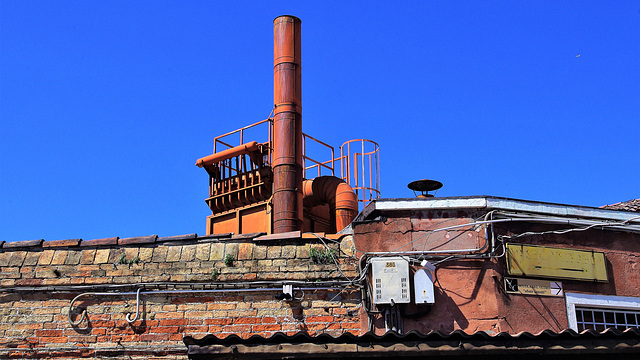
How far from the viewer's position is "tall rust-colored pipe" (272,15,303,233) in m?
14.9

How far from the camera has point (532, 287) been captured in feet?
32.5

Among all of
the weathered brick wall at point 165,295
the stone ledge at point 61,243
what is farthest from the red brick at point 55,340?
the stone ledge at point 61,243

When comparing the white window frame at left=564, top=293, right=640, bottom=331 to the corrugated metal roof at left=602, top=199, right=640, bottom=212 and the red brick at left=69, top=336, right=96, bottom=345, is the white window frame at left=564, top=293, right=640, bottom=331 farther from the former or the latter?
the red brick at left=69, top=336, right=96, bottom=345

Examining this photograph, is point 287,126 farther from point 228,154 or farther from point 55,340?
point 55,340

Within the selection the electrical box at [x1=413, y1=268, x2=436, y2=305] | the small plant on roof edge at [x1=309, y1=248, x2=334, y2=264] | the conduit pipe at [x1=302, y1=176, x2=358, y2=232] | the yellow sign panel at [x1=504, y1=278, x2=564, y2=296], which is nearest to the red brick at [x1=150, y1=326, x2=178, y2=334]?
the small plant on roof edge at [x1=309, y1=248, x2=334, y2=264]

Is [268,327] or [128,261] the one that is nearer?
[268,327]

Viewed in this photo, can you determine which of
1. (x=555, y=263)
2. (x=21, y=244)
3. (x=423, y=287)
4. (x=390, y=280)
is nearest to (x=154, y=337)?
(x=21, y=244)

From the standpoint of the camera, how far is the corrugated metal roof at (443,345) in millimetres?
Result: 7383

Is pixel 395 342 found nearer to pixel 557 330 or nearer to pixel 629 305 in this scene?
pixel 557 330

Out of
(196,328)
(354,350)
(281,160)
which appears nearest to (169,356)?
(196,328)

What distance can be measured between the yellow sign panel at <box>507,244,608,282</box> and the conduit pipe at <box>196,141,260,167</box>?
7629mm

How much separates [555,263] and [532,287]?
1.71 feet

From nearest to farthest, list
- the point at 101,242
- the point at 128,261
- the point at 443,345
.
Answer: the point at 443,345, the point at 128,261, the point at 101,242

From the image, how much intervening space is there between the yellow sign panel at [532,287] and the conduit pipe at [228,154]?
25.5 ft
